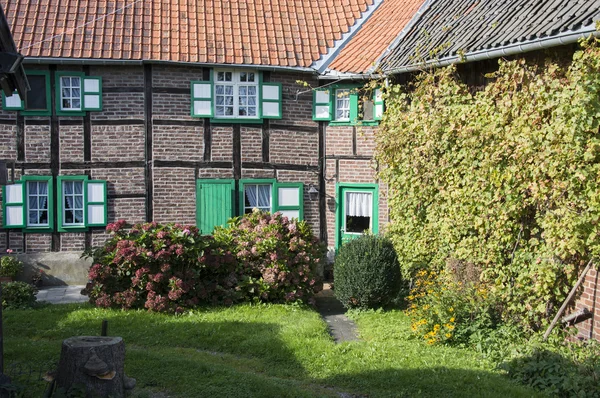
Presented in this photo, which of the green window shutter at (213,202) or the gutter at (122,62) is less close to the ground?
the gutter at (122,62)

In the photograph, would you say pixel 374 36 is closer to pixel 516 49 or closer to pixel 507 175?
pixel 516 49

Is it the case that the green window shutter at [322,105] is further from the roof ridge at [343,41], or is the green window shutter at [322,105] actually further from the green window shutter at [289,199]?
A: the green window shutter at [289,199]

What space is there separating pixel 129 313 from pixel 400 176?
5.05 metres

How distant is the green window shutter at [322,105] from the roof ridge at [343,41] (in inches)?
20.0

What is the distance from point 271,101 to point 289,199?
2230 millimetres

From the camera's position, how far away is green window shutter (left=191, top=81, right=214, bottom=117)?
14734 millimetres

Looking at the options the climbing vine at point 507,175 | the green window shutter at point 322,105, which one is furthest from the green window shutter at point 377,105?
the climbing vine at point 507,175

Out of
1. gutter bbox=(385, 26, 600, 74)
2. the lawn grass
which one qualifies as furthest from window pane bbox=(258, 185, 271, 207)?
gutter bbox=(385, 26, 600, 74)

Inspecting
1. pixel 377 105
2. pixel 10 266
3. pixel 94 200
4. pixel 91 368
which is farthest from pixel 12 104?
pixel 91 368

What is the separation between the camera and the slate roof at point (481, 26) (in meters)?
8.61

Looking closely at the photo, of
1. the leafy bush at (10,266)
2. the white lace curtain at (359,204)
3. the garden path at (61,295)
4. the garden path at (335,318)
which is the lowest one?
the garden path at (335,318)

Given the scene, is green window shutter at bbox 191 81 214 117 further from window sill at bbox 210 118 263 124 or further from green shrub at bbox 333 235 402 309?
green shrub at bbox 333 235 402 309

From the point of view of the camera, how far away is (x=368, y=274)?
11.4 meters

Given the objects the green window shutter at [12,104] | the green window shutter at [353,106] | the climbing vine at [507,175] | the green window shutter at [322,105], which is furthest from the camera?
the green window shutter at [322,105]
